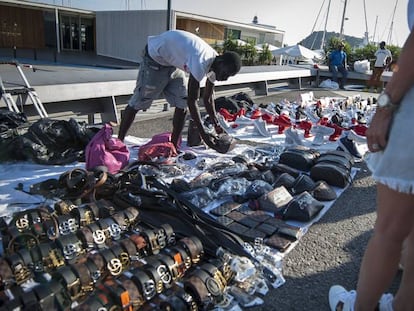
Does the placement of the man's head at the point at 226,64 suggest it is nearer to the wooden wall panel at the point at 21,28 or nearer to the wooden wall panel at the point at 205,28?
the wooden wall panel at the point at 205,28

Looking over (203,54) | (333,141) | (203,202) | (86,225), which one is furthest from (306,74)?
(86,225)

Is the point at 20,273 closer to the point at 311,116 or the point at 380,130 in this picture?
the point at 380,130

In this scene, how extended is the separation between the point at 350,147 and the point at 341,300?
3388 mm

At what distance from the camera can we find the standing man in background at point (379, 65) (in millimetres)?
14078

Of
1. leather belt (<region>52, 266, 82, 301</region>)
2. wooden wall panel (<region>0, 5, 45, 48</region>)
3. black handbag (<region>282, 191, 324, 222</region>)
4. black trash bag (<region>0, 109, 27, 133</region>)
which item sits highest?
wooden wall panel (<region>0, 5, 45, 48</region>)

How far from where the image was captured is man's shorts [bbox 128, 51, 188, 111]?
4145 mm

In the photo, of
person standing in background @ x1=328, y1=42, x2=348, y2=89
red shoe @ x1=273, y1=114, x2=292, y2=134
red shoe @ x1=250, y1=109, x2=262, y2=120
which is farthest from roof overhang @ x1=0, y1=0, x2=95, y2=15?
red shoe @ x1=273, y1=114, x2=292, y2=134

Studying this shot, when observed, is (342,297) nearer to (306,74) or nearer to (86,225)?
(86,225)

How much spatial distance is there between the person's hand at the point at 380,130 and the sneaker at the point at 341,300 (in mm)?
790

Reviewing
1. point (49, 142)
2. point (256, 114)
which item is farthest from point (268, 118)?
point (49, 142)

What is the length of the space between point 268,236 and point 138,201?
3.41 feet

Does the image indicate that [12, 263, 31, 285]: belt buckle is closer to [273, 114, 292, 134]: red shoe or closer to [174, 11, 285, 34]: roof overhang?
[273, 114, 292, 134]: red shoe

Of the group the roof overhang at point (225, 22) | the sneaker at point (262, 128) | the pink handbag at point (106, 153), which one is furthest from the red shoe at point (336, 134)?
the roof overhang at point (225, 22)

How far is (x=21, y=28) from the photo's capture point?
69.4 feet
